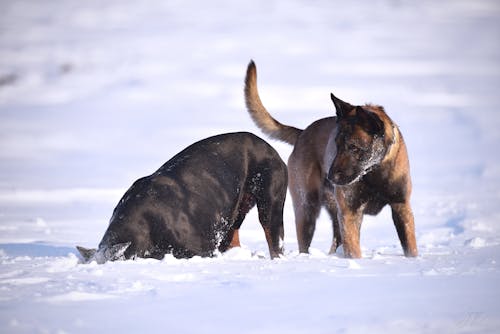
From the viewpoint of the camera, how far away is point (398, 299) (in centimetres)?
405

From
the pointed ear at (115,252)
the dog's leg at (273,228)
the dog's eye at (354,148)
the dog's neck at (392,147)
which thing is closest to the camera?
the pointed ear at (115,252)

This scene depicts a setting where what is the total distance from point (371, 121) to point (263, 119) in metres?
2.18

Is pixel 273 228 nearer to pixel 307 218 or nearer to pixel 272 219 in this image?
pixel 272 219

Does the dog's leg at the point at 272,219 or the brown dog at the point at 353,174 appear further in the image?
the brown dog at the point at 353,174

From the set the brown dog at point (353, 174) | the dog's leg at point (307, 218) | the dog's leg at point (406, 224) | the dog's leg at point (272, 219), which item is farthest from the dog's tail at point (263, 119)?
the dog's leg at point (272, 219)

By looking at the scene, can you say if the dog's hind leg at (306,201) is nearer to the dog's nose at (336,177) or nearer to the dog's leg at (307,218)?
the dog's leg at (307,218)

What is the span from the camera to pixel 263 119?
8.66 metres

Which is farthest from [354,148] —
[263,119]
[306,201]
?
[263,119]

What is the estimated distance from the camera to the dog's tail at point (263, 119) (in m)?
8.45

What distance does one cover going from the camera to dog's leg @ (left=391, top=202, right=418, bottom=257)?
23.4ft

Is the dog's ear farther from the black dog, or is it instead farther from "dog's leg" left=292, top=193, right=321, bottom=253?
"dog's leg" left=292, top=193, right=321, bottom=253

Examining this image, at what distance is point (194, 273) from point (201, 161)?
1.89m

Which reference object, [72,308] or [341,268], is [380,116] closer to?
[341,268]

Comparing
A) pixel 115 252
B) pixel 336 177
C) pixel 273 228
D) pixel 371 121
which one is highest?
pixel 371 121
